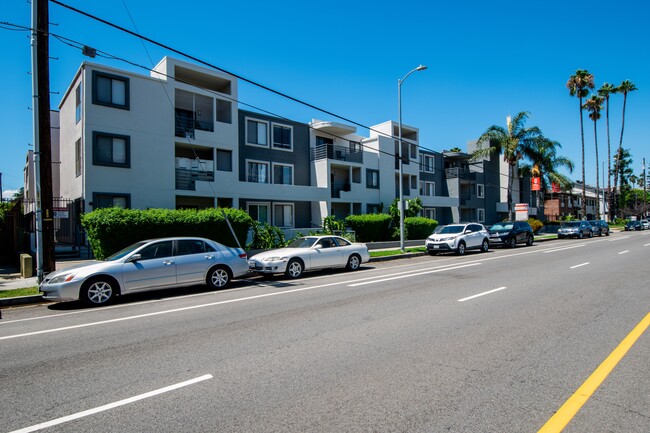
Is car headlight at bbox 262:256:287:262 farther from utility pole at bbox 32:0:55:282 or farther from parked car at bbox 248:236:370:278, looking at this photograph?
utility pole at bbox 32:0:55:282

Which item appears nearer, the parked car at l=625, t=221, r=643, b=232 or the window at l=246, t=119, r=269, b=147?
the window at l=246, t=119, r=269, b=147

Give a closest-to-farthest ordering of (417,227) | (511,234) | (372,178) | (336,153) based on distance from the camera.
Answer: (511,234) → (417,227) → (336,153) → (372,178)

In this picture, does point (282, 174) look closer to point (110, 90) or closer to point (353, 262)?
point (110, 90)

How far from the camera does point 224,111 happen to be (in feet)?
84.5

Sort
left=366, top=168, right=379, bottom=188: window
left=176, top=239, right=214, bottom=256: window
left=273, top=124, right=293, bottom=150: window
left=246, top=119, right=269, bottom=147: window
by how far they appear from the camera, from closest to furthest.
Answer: left=176, top=239, right=214, bottom=256: window
left=246, top=119, right=269, bottom=147: window
left=273, top=124, right=293, bottom=150: window
left=366, top=168, right=379, bottom=188: window

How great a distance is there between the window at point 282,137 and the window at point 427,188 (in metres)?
17.5

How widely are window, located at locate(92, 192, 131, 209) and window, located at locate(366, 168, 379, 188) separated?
754 inches

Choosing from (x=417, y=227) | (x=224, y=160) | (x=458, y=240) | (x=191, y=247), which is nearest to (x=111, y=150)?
(x=224, y=160)

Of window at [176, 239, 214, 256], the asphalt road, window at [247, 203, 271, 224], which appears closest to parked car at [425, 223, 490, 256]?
window at [247, 203, 271, 224]

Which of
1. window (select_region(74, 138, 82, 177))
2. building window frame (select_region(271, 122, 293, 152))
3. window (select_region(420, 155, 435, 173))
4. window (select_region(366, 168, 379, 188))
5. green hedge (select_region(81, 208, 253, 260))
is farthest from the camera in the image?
window (select_region(420, 155, 435, 173))

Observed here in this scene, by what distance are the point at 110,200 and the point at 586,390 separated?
21.0 m

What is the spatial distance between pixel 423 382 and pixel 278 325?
3.24 metres

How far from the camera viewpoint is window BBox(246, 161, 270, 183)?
90.4 feet

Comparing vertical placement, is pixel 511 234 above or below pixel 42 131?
below
